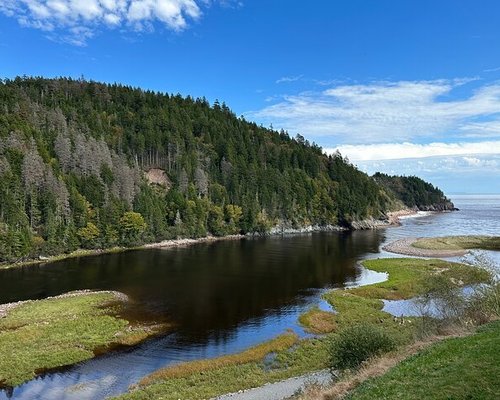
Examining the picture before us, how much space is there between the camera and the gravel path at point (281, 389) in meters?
33.9

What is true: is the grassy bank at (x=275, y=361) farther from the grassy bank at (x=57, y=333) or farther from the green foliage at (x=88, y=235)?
the green foliage at (x=88, y=235)

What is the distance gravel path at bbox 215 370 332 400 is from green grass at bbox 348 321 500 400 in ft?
33.4

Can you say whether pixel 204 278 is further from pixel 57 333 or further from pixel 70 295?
pixel 57 333

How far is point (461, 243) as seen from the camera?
13250 centimetres

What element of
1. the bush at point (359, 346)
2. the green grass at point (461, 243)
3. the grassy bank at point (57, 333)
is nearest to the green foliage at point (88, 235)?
the grassy bank at point (57, 333)

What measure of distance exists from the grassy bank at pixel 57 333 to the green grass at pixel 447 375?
106ft

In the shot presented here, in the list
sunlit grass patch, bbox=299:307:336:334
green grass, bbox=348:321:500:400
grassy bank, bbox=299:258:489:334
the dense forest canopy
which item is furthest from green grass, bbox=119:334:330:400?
the dense forest canopy

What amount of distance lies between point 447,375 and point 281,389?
670 inches

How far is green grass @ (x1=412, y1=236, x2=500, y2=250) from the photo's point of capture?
125312 millimetres

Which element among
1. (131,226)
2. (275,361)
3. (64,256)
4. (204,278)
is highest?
(131,226)

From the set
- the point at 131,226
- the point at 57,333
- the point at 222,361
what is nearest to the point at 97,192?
the point at 131,226

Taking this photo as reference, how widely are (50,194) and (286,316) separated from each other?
8623 cm

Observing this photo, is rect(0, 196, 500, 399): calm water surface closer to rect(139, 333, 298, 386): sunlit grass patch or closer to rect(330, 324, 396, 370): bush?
rect(139, 333, 298, 386): sunlit grass patch

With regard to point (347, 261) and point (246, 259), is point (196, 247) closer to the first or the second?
point (246, 259)
